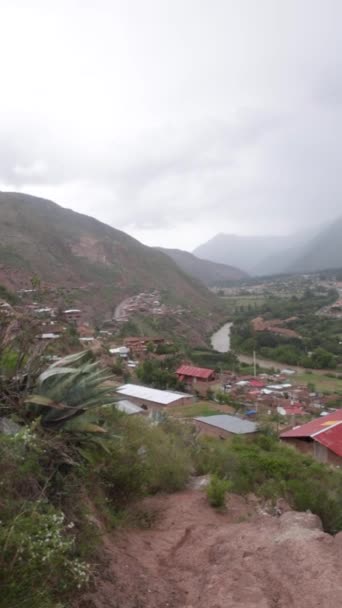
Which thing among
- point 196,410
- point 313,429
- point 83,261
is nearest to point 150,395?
point 196,410

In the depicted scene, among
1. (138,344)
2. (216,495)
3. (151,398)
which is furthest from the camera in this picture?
(138,344)

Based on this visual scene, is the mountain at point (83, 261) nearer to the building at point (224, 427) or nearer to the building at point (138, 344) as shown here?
the building at point (138, 344)

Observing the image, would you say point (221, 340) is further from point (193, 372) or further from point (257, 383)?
point (193, 372)

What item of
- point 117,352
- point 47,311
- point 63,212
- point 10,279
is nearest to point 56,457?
point 47,311

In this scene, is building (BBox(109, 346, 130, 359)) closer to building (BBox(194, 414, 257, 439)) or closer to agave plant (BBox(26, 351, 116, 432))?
building (BBox(194, 414, 257, 439))

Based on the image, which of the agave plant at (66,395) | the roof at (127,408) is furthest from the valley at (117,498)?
the roof at (127,408)
